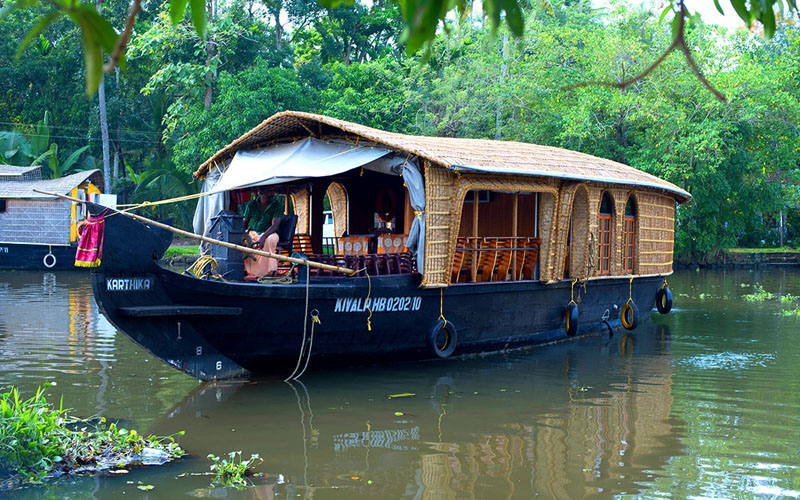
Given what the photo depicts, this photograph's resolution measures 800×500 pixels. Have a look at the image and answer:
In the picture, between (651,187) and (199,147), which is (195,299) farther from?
(199,147)

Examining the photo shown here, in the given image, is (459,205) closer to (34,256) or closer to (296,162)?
(296,162)

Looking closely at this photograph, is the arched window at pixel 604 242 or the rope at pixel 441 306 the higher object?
the arched window at pixel 604 242

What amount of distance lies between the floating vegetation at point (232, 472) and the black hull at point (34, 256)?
17291 millimetres

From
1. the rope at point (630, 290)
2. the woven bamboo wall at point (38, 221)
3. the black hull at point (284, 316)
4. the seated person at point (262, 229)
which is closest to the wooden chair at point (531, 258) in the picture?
the black hull at point (284, 316)

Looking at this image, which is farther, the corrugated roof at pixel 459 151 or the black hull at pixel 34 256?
the black hull at pixel 34 256

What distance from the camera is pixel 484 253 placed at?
907cm

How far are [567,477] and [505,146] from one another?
5.64 metres

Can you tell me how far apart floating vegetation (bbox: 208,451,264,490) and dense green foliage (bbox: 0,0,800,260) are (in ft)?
51.9

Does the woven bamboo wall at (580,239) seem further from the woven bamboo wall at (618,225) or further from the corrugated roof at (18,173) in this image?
the corrugated roof at (18,173)

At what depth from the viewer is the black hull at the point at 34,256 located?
20.5 m

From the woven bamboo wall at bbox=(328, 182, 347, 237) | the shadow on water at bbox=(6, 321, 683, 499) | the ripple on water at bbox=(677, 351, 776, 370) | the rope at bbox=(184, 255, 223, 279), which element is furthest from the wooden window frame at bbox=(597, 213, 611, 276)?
the rope at bbox=(184, 255, 223, 279)

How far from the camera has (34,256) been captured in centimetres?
2050

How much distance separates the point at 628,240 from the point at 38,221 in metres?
15.9

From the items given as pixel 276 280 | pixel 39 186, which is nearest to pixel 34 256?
pixel 39 186
